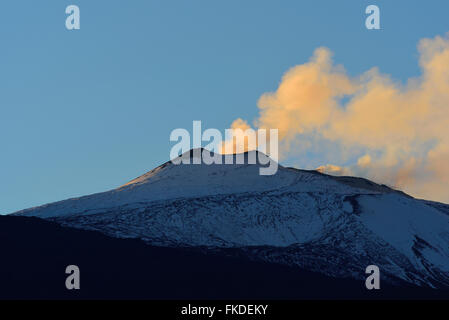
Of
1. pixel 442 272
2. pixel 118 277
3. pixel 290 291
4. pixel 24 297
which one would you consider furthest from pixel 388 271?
pixel 24 297

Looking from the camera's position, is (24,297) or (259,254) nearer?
(24,297)

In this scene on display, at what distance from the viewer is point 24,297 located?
535ft

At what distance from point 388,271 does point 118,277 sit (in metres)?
48.2

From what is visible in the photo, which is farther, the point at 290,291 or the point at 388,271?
the point at 388,271
